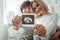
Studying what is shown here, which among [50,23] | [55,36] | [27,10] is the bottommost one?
[55,36]

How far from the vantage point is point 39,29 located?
1.10 m

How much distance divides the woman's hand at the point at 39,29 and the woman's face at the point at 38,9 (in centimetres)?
10

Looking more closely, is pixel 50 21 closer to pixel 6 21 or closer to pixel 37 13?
pixel 37 13

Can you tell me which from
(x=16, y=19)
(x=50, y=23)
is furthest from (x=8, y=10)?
(x=50, y=23)

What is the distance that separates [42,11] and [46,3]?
0.24 feet

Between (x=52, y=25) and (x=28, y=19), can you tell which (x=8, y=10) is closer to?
(x=28, y=19)

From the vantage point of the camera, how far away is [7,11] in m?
1.16

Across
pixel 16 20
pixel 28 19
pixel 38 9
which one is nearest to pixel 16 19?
pixel 16 20

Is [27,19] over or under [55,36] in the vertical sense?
over

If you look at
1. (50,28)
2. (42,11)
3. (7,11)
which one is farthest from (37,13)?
(7,11)

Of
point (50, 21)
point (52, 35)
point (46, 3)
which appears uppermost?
point (46, 3)

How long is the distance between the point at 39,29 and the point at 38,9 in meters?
0.17

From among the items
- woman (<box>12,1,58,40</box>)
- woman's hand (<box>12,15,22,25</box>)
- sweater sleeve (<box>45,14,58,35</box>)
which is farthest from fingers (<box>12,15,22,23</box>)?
sweater sleeve (<box>45,14,58,35</box>)

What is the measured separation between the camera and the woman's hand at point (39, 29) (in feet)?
3.57
